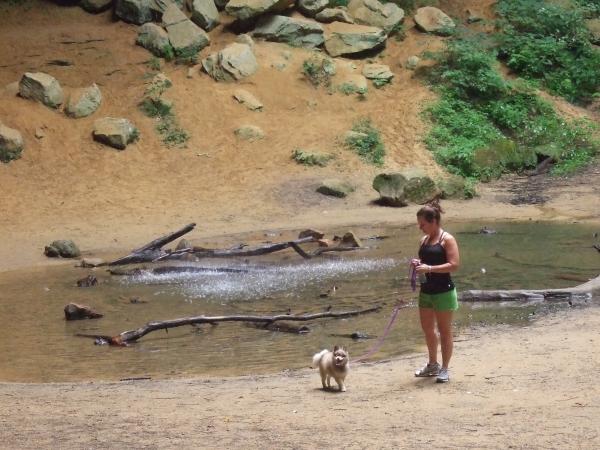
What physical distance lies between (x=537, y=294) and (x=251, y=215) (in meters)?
9.73

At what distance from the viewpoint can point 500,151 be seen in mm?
23594

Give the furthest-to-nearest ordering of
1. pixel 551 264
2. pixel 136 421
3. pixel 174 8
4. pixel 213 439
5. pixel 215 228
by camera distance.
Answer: pixel 174 8
pixel 215 228
pixel 551 264
pixel 136 421
pixel 213 439

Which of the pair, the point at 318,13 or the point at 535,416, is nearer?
the point at 535,416

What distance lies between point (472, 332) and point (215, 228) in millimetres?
9969

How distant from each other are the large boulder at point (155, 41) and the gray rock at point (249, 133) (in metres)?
3.86

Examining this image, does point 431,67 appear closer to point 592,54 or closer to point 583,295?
point 592,54

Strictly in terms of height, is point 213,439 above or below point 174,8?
above

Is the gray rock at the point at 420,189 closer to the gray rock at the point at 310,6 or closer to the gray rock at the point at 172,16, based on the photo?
the gray rock at the point at 310,6

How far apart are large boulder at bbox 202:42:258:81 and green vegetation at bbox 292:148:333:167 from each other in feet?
13.6

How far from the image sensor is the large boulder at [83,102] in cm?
2398

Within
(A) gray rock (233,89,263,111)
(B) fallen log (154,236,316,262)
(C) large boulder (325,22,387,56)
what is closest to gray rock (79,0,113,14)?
(A) gray rock (233,89,263,111)

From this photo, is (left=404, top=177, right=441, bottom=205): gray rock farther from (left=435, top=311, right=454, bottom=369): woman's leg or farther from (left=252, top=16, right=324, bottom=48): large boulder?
(left=435, top=311, right=454, bottom=369): woman's leg

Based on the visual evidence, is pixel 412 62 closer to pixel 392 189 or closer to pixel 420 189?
pixel 420 189

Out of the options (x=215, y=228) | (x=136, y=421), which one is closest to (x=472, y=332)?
(x=136, y=421)
